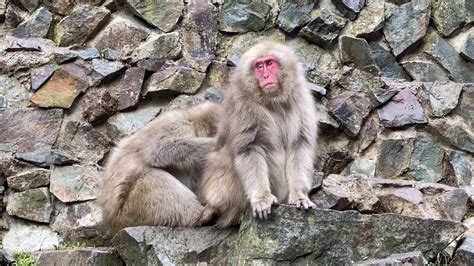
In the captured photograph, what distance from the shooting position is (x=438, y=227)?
197 inches

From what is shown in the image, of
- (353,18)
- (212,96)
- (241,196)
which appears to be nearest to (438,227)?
(241,196)

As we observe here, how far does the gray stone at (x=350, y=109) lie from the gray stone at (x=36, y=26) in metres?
3.11

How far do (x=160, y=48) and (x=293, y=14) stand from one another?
5.05 feet

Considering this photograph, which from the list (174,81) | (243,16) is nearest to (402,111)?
(243,16)

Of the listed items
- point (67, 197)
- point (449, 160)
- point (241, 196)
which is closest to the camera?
point (241, 196)

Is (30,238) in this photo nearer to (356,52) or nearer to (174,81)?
(174,81)

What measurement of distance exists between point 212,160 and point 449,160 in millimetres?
3008

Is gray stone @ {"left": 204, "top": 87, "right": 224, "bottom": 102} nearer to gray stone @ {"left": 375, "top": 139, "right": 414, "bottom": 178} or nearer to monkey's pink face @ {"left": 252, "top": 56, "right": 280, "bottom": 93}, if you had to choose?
gray stone @ {"left": 375, "top": 139, "right": 414, "bottom": 178}

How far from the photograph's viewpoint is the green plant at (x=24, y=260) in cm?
519

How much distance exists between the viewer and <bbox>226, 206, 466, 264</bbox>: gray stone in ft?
15.0

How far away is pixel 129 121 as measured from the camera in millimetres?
7133

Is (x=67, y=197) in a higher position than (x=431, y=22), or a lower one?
lower

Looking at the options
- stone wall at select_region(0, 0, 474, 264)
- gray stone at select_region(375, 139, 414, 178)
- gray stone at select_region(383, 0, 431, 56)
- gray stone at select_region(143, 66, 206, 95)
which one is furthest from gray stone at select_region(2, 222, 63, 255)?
gray stone at select_region(383, 0, 431, 56)

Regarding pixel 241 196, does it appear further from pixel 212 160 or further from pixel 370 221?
pixel 370 221
